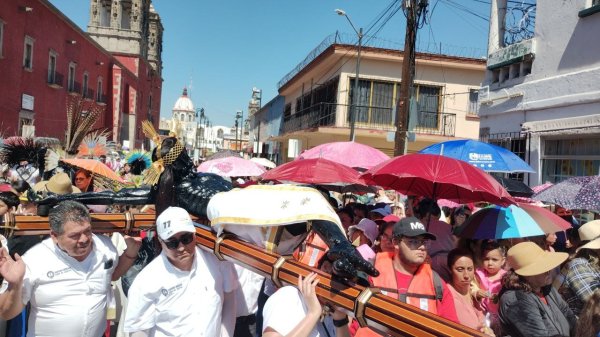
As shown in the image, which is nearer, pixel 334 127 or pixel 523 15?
pixel 523 15

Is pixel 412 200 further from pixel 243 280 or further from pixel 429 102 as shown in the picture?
pixel 429 102

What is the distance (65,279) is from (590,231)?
4212mm

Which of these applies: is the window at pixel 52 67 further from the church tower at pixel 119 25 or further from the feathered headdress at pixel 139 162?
the church tower at pixel 119 25

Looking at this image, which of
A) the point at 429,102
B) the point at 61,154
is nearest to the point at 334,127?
the point at 429,102

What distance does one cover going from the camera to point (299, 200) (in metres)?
2.60

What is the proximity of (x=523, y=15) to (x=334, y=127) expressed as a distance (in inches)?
404

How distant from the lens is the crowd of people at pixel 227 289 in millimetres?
2682

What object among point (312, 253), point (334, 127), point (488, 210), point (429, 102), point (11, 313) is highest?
point (429, 102)

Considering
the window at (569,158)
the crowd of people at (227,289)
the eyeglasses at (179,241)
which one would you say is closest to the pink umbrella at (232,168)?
the window at (569,158)

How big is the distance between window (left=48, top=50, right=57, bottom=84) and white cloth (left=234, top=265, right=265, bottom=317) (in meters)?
25.4

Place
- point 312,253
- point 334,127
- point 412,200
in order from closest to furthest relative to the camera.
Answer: point 312,253 → point 412,200 → point 334,127

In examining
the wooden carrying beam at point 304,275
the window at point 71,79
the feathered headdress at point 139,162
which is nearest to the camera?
the wooden carrying beam at point 304,275

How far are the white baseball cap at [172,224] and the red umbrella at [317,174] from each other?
3374mm

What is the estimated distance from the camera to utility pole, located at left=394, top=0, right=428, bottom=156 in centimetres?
974
